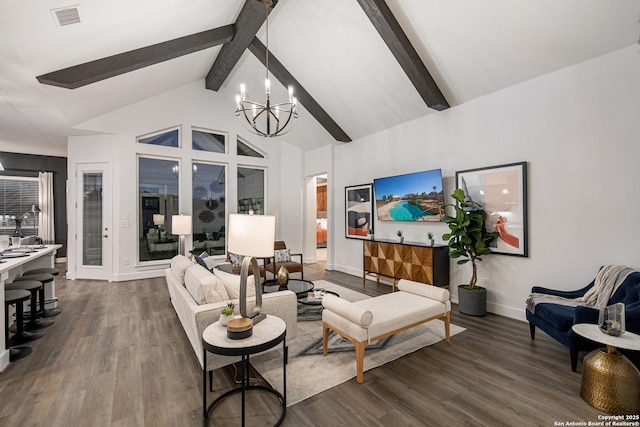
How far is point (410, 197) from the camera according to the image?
16.6 ft

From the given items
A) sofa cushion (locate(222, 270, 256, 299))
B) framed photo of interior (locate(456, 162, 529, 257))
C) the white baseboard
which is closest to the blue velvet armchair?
framed photo of interior (locate(456, 162, 529, 257))

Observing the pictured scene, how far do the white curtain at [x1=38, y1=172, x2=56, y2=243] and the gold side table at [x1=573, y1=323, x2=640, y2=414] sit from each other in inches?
410

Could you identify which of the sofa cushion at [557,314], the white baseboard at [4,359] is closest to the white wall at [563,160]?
the sofa cushion at [557,314]

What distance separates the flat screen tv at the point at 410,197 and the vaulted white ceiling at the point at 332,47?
1.12 metres

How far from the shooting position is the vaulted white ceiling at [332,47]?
9.57 feet

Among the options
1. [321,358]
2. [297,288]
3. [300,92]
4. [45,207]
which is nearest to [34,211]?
[45,207]

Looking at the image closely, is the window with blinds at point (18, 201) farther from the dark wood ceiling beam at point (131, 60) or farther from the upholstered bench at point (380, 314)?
the upholstered bench at point (380, 314)

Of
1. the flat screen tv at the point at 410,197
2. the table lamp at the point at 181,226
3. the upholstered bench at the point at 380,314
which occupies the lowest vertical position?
the upholstered bench at the point at 380,314

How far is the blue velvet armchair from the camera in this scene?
2367 millimetres

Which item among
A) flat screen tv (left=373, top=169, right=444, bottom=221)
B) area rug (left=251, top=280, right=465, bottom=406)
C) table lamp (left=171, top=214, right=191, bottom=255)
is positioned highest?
flat screen tv (left=373, top=169, right=444, bottom=221)

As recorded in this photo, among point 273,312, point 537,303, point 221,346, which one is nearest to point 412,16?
point 537,303

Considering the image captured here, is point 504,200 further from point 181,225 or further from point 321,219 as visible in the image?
point 321,219

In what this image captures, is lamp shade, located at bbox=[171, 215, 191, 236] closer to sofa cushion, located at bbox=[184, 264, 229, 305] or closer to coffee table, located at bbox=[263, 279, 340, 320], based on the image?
coffee table, located at bbox=[263, 279, 340, 320]

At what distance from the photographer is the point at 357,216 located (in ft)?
20.8
